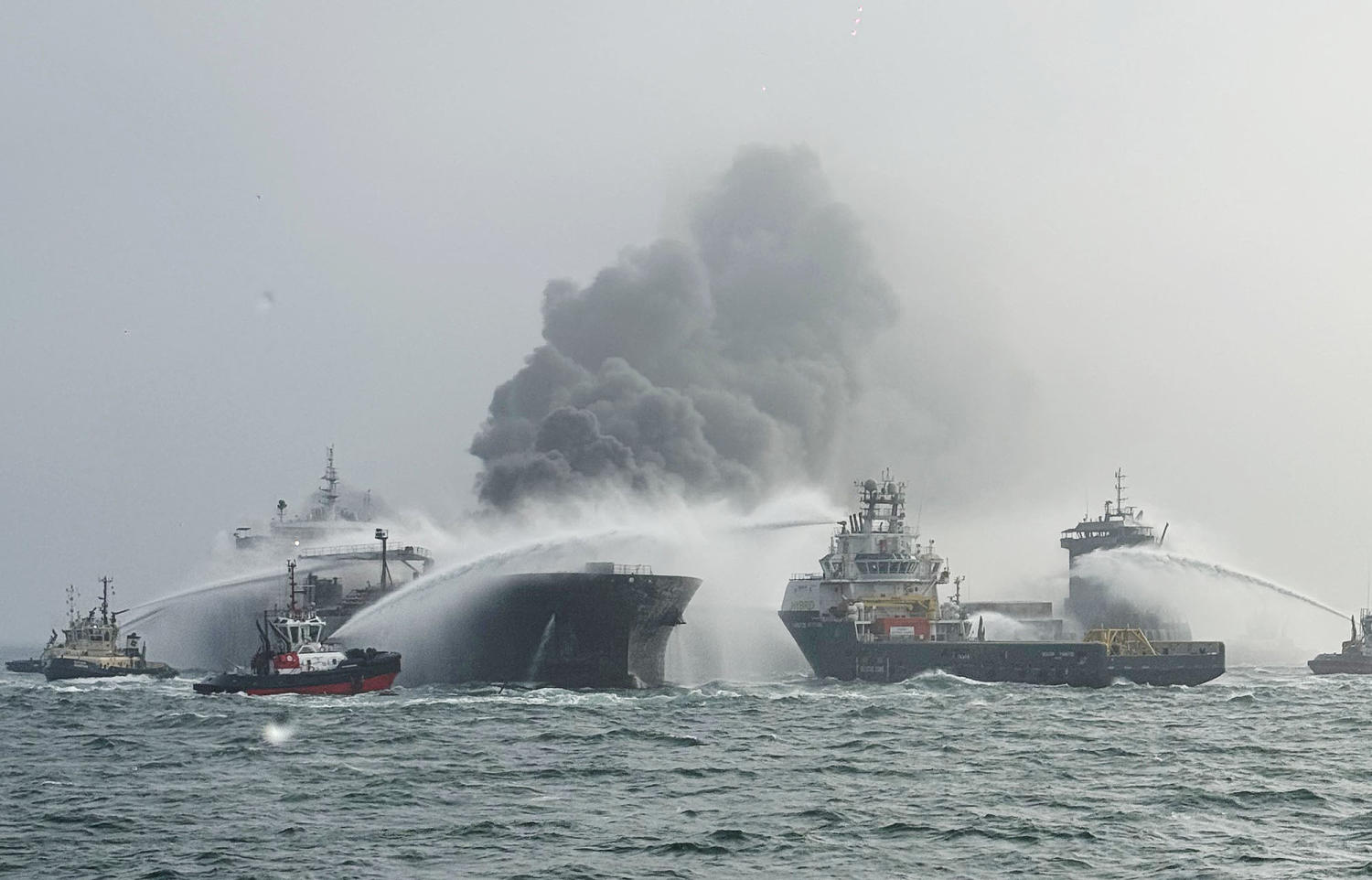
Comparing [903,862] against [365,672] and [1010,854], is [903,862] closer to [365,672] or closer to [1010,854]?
[1010,854]

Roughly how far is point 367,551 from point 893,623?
135 feet

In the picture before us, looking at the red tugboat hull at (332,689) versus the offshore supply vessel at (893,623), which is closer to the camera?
the red tugboat hull at (332,689)

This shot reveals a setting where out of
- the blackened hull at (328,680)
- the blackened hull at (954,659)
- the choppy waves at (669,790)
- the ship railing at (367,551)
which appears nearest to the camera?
the choppy waves at (669,790)

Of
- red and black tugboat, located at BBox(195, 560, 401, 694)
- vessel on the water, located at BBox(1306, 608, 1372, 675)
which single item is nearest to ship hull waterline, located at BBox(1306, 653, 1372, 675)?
vessel on the water, located at BBox(1306, 608, 1372, 675)

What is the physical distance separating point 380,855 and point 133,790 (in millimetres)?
12199

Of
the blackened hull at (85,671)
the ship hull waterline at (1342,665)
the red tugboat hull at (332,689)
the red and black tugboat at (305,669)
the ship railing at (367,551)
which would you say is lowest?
the ship hull waterline at (1342,665)

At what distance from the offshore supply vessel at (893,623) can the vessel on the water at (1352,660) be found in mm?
34528

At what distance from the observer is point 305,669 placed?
6831 cm

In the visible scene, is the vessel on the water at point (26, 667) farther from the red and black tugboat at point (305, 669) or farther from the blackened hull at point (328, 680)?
the blackened hull at point (328, 680)

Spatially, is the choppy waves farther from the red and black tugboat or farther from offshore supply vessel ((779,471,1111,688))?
offshore supply vessel ((779,471,1111,688))

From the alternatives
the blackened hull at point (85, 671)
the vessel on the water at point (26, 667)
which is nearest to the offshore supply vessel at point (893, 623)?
the blackened hull at point (85, 671)

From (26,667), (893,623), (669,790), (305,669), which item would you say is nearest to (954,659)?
(893,623)

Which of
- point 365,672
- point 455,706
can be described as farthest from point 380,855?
point 365,672

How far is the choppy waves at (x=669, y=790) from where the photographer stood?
2938cm
